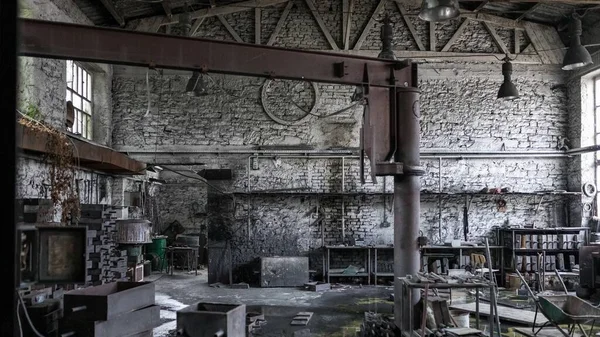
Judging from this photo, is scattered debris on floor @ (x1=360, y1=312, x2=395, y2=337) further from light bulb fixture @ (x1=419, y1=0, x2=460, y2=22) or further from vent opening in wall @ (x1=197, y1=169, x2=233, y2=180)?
vent opening in wall @ (x1=197, y1=169, x2=233, y2=180)

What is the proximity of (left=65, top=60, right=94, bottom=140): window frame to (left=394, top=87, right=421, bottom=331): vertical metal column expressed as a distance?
7.13 m

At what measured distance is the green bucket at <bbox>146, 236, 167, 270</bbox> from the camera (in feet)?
46.5

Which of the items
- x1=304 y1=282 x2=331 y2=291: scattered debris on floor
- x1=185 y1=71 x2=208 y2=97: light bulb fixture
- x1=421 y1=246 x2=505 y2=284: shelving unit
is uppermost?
x1=185 y1=71 x2=208 y2=97: light bulb fixture

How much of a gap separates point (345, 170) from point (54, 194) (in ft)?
24.1

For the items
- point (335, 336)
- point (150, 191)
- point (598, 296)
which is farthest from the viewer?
point (150, 191)

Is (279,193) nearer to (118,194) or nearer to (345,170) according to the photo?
(345,170)

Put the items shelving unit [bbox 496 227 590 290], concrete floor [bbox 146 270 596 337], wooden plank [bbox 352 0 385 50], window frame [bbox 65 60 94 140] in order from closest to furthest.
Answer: concrete floor [bbox 146 270 596 337]
window frame [bbox 65 60 94 140]
shelving unit [bbox 496 227 590 290]
wooden plank [bbox 352 0 385 50]

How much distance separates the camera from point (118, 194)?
12266 millimetres

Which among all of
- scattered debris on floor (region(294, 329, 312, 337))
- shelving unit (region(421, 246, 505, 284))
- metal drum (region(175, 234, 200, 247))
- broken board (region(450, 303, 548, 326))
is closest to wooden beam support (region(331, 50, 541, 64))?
shelving unit (region(421, 246, 505, 284))

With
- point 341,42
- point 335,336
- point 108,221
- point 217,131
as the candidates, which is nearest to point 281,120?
point 217,131

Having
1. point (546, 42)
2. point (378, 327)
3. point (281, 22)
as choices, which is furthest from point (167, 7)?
point (546, 42)

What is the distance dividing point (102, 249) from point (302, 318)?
11.6 feet

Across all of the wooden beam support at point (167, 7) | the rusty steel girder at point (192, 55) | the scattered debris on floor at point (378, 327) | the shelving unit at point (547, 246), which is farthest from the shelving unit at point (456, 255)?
the wooden beam support at point (167, 7)

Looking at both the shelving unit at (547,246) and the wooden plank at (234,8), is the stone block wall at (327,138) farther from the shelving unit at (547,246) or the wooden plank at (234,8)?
the shelving unit at (547,246)
